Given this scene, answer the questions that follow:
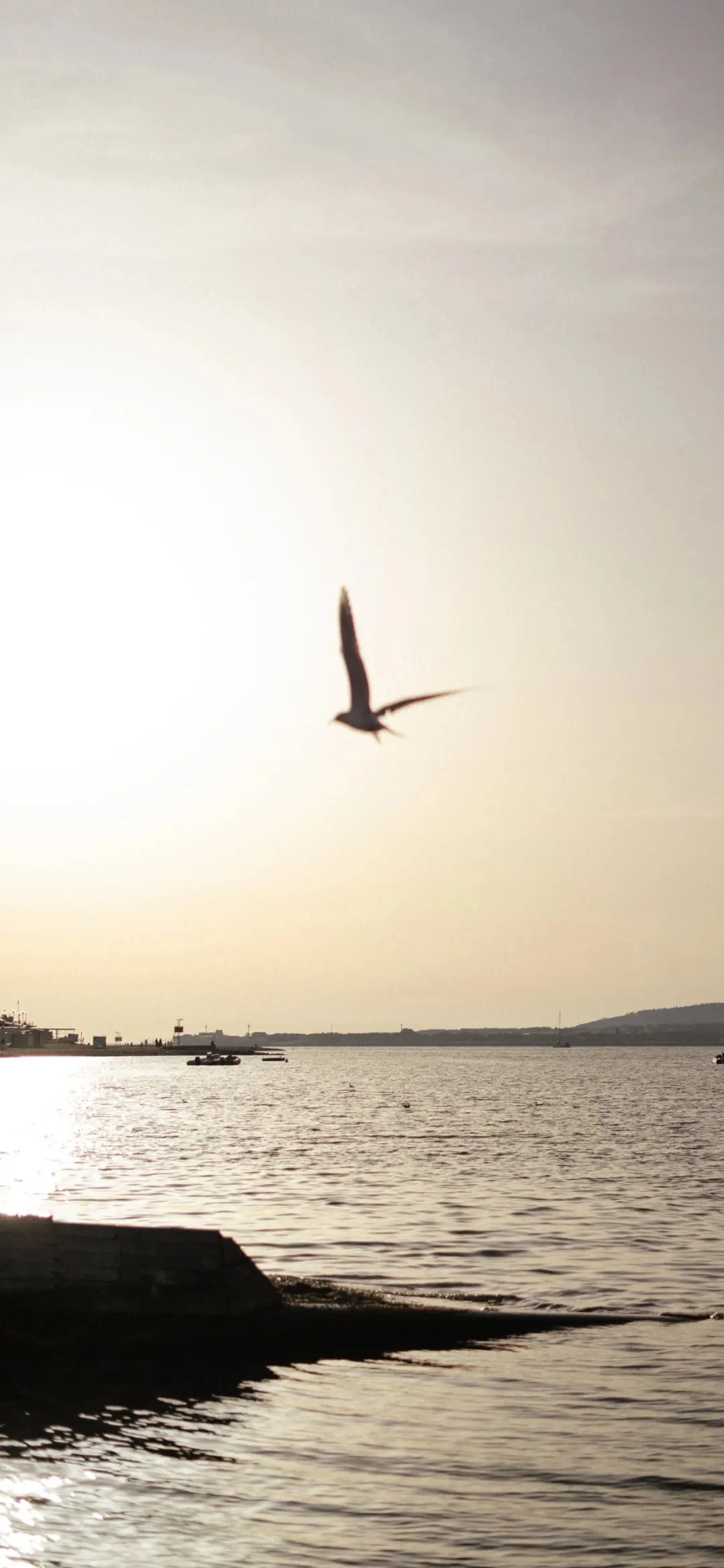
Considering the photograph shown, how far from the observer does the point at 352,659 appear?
41.3ft

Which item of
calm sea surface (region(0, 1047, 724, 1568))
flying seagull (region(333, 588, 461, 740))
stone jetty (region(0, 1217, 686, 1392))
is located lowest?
calm sea surface (region(0, 1047, 724, 1568))

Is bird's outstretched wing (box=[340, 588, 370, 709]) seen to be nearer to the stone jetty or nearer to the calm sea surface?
the calm sea surface

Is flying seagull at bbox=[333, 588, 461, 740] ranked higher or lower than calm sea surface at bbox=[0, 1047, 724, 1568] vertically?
higher

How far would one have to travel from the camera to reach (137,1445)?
796 inches

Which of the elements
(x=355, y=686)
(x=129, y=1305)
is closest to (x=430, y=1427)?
(x=129, y=1305)

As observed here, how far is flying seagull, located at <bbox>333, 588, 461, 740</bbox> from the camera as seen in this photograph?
12188 mm

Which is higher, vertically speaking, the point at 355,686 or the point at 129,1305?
the point at 355,686

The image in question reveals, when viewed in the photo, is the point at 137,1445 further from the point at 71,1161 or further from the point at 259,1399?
the point at 71,1161

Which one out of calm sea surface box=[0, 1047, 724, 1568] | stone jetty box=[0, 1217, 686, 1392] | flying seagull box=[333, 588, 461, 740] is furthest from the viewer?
stone jetty box=[0, 1217, 686, 1392]

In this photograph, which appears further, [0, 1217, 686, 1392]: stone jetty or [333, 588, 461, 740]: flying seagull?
[0, 1217, 686, 1392]: stone jetty

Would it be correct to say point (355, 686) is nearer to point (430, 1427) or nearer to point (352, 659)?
point (352, 659)

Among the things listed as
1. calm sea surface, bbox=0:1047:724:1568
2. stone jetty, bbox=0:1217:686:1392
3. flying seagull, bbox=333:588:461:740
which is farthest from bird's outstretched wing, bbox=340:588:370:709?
stone jetty, bbox=0:1217:686:1392

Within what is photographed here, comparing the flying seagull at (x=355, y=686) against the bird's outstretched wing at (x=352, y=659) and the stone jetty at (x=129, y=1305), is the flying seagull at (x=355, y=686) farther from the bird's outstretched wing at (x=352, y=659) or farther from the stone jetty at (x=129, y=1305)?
the stone jetty at (x=129, y=1305)

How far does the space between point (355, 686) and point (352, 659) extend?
0.22 m
